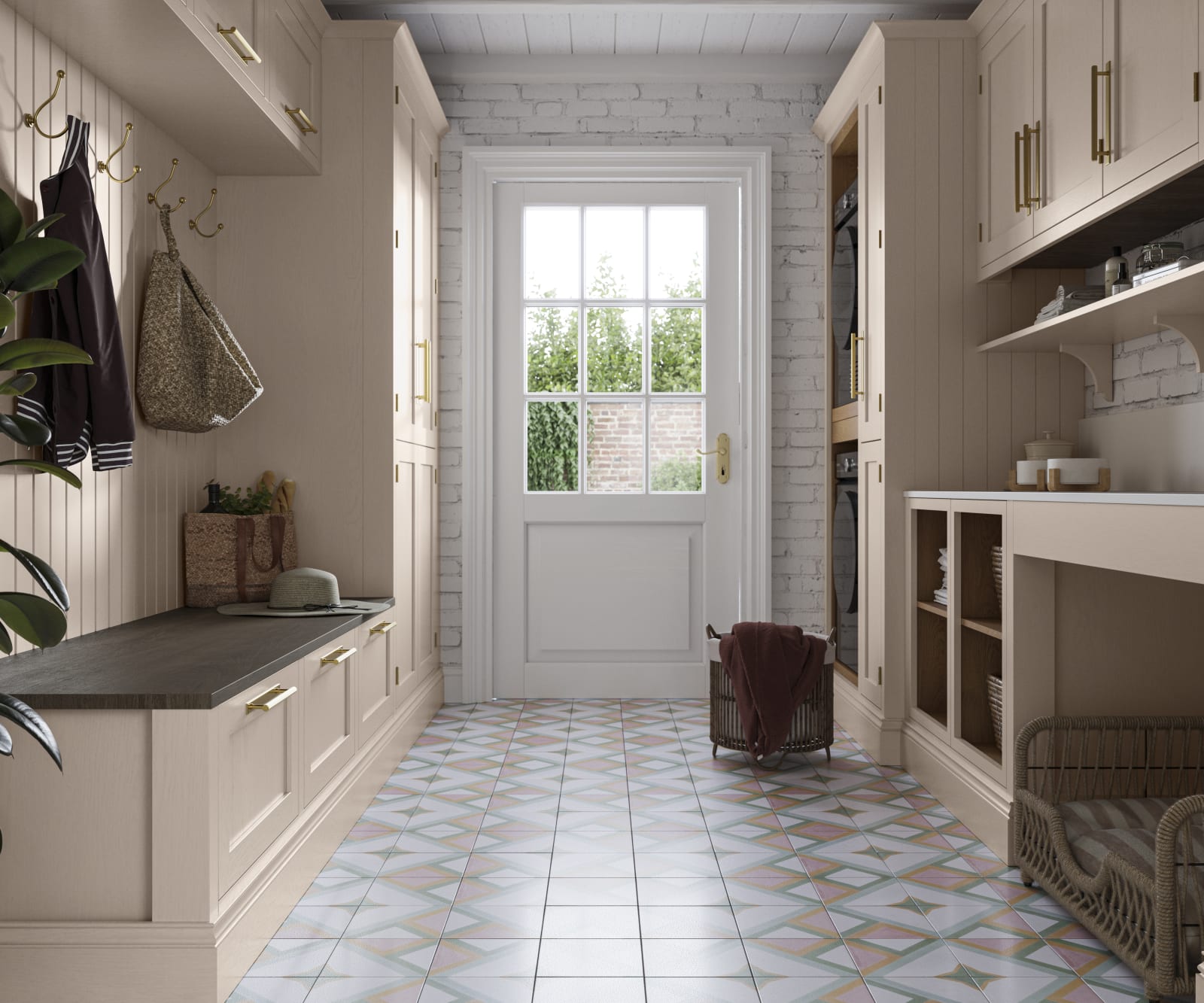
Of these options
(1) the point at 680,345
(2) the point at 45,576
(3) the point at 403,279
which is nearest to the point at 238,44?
(3) the point at 403,279

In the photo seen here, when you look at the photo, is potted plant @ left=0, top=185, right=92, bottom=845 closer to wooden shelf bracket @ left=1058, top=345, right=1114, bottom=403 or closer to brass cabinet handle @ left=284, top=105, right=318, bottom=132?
brass cabinet handle @ left=284, top=105, right=318, bottom=132

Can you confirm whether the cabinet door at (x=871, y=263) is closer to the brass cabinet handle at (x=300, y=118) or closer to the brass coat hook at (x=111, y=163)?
the brass cabinet handle at (x=300, y=118)

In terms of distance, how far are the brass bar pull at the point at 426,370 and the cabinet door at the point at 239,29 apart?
1266 millimetres

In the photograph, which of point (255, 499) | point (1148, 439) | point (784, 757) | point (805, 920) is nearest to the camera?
point (805, 920)

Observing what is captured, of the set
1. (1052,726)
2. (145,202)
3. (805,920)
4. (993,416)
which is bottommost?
(805,920)

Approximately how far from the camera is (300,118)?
119 inches

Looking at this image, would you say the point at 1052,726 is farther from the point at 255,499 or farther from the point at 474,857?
the point at 255,499

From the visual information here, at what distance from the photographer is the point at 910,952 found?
1957 millimetres

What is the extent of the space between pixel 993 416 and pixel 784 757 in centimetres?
127

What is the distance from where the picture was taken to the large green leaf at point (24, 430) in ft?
4.68

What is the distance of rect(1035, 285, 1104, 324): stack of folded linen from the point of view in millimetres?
2783

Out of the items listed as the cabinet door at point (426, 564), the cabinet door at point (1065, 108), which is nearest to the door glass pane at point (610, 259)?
the cabinet door at point (426, 564)

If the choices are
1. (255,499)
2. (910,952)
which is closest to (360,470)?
(255,499)

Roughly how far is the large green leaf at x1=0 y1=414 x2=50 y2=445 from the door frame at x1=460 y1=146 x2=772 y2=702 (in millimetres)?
2815
